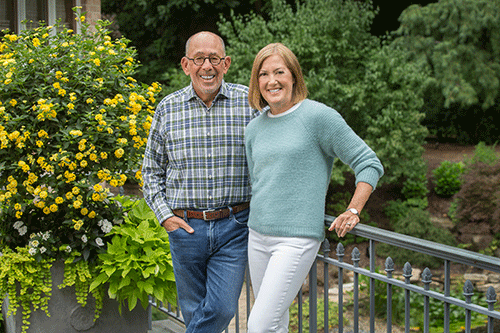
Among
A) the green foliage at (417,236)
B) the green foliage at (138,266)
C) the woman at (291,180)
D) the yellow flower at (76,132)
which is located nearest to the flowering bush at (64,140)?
the yellow flower at (76,132)

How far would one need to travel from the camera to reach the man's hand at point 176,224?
283cm

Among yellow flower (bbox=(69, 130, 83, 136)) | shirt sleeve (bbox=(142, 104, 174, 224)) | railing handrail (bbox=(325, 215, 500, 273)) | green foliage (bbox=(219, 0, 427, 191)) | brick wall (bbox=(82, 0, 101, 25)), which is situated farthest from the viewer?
green foliage (bbox=(219, 0, 427, 191))

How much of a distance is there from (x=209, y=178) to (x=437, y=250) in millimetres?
1156

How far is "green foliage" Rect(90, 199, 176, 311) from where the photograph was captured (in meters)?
3.53

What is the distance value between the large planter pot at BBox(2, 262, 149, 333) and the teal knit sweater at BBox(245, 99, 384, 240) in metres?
1.82

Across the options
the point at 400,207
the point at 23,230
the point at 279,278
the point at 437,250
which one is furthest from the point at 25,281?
the point at 400,207

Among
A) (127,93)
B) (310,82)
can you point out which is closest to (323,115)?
(127,93)

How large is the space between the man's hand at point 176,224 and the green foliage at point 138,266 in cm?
70

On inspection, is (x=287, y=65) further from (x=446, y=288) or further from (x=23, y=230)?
(x=23, y=230)

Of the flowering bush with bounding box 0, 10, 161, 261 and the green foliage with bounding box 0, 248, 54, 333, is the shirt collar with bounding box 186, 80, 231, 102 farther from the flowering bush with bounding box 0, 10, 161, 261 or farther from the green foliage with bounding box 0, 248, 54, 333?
the green foliage with bounding box 0, 248, 54, 333

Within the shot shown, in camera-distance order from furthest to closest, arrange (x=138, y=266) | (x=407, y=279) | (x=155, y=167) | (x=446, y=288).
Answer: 1. (x=138, y=266)
2. (x=155, y=167)
3. (x=407, y=279)
4. (x=446, y=288)

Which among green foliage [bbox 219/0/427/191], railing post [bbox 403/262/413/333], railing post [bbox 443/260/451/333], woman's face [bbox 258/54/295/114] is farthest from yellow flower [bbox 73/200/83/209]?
green foliage [bbox 219/0/427/191]

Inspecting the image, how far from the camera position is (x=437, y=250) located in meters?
2.16

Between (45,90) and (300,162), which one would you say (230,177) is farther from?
(45,90)
